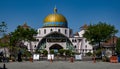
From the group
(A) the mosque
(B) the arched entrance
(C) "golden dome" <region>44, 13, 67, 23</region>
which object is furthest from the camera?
(C) "golden dome" <region>44, 13, 67, 23</region>

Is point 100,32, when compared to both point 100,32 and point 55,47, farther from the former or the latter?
point 55,47

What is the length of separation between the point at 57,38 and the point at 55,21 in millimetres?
7189

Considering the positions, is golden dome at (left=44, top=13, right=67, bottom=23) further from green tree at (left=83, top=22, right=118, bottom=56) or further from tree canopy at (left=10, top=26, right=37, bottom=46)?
green tree at (left=83, top=22, right=118, bottom=56)

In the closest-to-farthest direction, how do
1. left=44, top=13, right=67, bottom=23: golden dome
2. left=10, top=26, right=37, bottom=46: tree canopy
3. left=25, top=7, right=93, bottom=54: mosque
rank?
left=10, top=26, right=37, bottom=46: tree canopy
left=25, top=7, right=93, bottom=54: mosque
left=44, top=13, right=67, bottom=23: golden dome

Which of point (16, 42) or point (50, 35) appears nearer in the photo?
point (16, 42)

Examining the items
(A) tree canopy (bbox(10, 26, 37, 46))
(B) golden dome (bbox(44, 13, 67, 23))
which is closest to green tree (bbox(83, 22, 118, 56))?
(A) tree canopy (bbox(10, 26, 37, 46))

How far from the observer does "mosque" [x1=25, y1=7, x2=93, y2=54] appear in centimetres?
10781

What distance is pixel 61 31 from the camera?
112062 millimetres

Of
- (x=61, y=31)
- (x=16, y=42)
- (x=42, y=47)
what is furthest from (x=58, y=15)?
(x=16, y=42)

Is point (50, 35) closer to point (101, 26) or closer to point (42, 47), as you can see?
point (42, 47)

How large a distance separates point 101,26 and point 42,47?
4663 centimetres

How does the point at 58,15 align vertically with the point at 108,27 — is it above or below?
above

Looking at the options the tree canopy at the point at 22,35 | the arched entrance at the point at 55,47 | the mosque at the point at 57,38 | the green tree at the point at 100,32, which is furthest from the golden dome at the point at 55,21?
the green tree at the point at 100,32

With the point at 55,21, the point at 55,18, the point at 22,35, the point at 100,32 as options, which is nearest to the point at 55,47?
the point at 55,21
